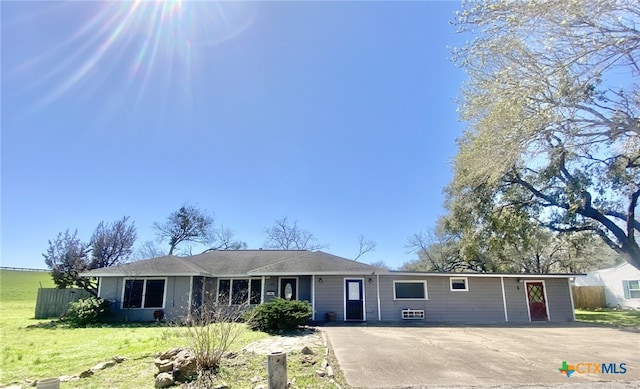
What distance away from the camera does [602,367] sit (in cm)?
652

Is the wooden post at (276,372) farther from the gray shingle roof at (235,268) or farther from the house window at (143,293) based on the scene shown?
the house window at (143,293)

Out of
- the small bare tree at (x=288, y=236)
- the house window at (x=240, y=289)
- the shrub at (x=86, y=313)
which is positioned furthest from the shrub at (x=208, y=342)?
the small bare tree at (x=288, y=236)

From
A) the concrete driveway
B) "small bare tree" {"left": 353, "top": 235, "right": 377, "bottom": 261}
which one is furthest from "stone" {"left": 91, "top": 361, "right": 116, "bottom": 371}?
"small bare tree" {"left": 353, "top": 235, "right": 377, "bottom": 261}

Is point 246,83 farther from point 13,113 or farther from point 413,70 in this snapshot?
point 13,113

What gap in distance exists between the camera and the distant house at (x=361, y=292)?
14820 mm

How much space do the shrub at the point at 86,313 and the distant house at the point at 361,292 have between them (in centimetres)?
69

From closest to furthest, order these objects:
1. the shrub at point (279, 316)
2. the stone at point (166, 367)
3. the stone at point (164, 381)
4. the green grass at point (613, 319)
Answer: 1. the stone at point (164, 381)
2. the stone at point (166, 367)
3. the shrub at point (279, 316)
4. the green grass at point (613, 319)

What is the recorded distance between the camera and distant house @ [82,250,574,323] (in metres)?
14.8

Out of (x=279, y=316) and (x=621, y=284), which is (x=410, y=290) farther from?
(x=621, y=284)

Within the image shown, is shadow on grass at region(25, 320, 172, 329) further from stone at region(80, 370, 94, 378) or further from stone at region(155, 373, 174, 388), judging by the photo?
stone at region(155, 373, 174, 388)

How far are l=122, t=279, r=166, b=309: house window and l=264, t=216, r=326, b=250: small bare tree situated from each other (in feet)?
72.4

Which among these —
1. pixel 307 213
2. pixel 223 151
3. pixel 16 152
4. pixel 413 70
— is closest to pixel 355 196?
pixel 307 213

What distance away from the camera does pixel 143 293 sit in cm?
1509

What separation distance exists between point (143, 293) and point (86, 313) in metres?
2.16
